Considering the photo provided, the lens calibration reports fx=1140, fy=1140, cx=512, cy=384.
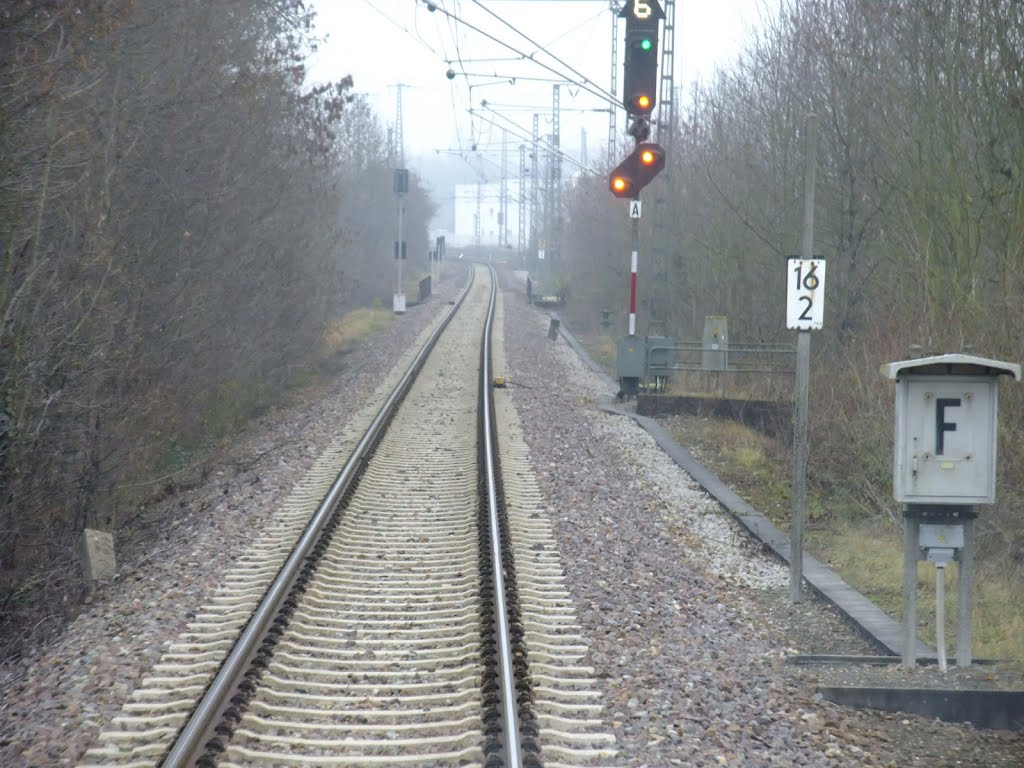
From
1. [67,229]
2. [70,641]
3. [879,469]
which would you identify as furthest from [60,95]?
[879,469]

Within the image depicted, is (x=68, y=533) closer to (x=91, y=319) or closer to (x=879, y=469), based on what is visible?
(x=91, y=319)

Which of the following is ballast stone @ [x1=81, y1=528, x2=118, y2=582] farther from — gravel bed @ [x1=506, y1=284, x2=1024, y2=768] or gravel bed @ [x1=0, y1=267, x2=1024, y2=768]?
gravel bed @ [x1=506, y1=284, x2=1024, y2=768]

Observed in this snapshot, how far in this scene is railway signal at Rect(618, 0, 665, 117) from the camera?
40.9 ft

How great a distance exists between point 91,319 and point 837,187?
12.1m

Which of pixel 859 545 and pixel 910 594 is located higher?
pixel 910 594

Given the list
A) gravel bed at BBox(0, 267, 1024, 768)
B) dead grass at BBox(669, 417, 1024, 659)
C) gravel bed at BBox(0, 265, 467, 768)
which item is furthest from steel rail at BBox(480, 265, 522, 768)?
dead grass at BBox(669, 417, 1024, 659)

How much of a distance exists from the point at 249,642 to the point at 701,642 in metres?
2.70

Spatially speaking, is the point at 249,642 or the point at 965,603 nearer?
the point at 249,642

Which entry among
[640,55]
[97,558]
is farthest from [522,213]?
[97,558]

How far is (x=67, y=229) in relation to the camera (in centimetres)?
1061

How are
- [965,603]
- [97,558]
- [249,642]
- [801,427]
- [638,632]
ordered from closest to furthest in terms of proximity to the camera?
[249,642] → [965,603] → [638,632] → [801,427] → [97,558]

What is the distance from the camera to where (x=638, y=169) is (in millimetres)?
14477

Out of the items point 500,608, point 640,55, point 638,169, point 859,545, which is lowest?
point 859,545

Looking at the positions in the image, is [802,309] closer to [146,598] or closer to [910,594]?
[910,594]
